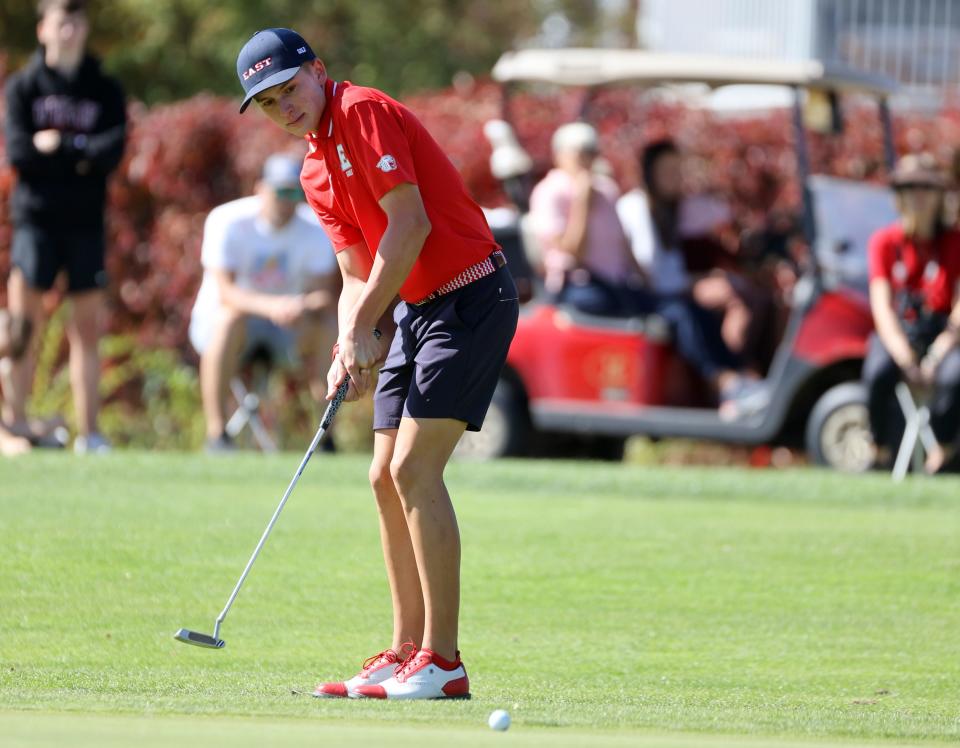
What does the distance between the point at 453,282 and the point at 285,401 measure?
9005 millimetres

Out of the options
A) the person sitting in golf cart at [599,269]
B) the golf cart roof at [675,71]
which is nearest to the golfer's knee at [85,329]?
the person sitting in golf cart at [599,269]

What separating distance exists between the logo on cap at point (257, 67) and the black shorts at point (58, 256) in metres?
5.72

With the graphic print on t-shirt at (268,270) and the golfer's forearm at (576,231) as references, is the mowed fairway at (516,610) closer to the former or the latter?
the graphic print on t-shirt at (268,270)

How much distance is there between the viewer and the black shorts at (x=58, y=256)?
10.8 meters

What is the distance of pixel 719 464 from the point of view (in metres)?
13.9

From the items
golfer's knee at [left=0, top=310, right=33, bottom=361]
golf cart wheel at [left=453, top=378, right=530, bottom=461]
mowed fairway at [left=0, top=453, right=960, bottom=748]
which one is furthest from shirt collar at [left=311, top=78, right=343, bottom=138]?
golf cart wheel at [left=453, top=378, right=530, bottom=461]

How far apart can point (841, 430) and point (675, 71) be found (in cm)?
256

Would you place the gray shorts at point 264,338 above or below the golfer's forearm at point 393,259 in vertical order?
below

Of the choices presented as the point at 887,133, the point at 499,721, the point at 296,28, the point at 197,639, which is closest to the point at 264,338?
the point at 887,133

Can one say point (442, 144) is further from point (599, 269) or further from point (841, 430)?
point (841, 430)

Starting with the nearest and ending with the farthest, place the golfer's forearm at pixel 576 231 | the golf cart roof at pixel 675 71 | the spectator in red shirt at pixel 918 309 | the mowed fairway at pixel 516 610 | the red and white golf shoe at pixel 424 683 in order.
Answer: the mowed fairway at pixel 516 610 → the red and white golf shoe at pixel 424 683 → the spectator in red shirt at pixel 918 309 → the golfer's forearm at pixel 576 231 → the golf cart roof at pixel 675 71

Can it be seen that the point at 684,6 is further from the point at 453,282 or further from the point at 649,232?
the point at 453,282

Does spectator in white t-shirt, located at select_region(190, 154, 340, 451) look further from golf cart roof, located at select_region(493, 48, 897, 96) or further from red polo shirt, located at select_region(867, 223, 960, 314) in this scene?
red polo shirt, located at select_region(867, 223, 960, 314)

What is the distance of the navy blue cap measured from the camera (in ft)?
17.4
